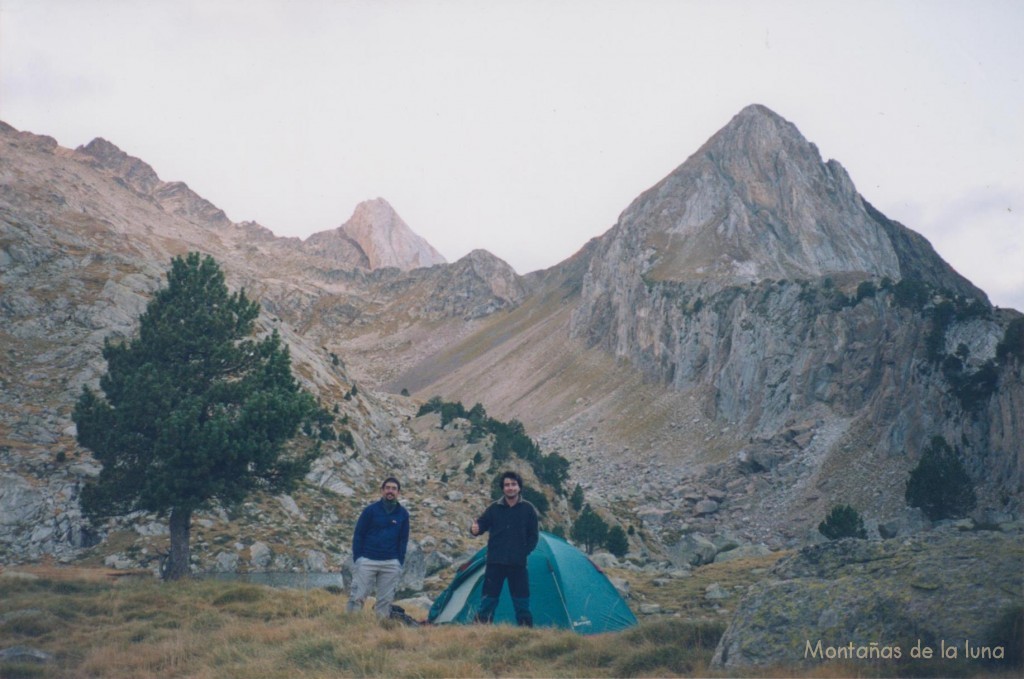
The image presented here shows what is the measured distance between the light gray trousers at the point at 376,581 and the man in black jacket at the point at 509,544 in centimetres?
201

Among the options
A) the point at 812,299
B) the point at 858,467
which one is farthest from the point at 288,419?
the point at 812,299

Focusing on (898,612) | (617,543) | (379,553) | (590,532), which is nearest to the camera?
(898,612)

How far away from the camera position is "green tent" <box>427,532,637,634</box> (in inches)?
526

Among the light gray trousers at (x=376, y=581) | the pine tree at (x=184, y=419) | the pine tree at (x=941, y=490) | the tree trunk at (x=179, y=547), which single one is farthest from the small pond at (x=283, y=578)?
the pine tree at (x=941, y=490)

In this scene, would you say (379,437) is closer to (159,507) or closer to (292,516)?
(292,516)

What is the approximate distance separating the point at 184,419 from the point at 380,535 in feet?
29.4

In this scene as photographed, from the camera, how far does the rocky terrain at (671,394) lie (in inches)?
1158

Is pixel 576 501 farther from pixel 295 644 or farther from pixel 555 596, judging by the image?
pixel 295 644

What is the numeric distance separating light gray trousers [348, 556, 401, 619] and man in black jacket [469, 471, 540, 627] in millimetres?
2006

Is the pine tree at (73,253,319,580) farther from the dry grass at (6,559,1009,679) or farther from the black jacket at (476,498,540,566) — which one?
the black jacket at (476,498,540,566)

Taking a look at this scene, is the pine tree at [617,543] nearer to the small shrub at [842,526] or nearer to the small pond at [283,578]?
the small shrub at [842,526]

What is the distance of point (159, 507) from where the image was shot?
17.8m

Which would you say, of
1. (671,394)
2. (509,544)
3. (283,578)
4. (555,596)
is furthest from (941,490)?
(671,394)

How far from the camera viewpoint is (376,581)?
40.0 feet
